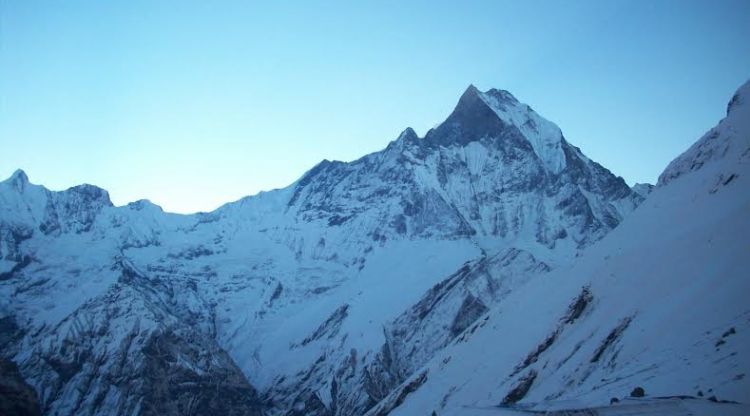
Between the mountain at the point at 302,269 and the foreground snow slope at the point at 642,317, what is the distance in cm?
1626

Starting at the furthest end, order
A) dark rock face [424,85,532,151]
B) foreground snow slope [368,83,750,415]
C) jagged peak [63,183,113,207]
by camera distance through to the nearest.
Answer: jagged peak [63,183,113,207] < dark rock face [424,85,532,151] < foreground snow slope [368,83,750,415]

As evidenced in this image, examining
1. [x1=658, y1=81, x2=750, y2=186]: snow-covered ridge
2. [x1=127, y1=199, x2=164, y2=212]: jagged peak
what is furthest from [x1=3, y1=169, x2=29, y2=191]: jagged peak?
[x1=658, y1=81, x2=750, y2=186]: snow-covered ridge

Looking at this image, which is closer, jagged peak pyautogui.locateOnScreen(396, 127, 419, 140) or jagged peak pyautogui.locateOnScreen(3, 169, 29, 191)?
jagged peak pyautogui.locateOnScreen(3, 169, 29, 191)

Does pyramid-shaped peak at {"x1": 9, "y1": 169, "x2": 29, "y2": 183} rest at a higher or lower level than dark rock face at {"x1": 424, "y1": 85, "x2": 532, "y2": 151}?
higher

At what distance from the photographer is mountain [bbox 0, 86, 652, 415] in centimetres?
9981

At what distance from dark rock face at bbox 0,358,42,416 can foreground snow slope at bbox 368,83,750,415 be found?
38.0 meters

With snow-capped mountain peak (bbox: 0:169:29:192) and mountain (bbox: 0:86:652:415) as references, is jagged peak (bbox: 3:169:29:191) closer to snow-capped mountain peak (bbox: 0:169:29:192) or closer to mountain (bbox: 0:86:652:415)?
snow-capped mountain peak (bbox: 0:169:29:192)

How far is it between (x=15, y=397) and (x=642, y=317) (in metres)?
60.0

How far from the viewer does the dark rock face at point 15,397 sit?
58.2 metres

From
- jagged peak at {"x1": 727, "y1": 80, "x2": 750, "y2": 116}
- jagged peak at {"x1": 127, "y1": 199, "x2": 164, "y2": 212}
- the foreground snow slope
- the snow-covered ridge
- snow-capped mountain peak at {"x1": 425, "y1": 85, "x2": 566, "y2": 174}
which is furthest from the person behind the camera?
jagged peak at {"x1": 127, "y1": 199, "x2": 164, "y2": 212}

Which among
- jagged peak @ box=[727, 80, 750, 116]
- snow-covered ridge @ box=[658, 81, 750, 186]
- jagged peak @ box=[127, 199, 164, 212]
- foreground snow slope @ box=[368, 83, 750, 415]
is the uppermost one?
jagged peak @ box=[127, 199, 164, 212]

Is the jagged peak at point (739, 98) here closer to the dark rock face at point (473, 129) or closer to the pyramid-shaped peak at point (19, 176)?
the dark rock face at point (473, 129)

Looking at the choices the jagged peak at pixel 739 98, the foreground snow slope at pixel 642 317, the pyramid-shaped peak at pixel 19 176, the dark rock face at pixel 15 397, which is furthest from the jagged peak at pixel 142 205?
the jagged peak at pixel 739 98

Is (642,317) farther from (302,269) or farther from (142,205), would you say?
(142,205)
